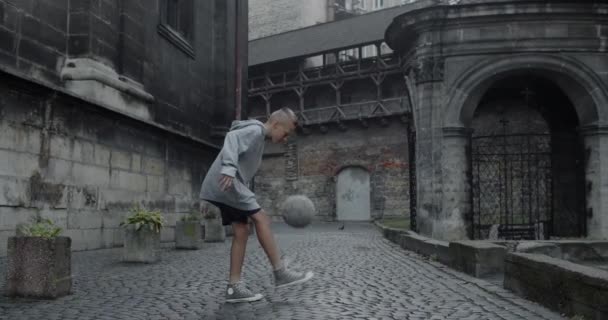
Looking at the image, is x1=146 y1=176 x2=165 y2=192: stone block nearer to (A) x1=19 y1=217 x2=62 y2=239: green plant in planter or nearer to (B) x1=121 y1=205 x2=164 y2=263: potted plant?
(B) x1=121 y1=205 x2=164 y2=263: potted plant

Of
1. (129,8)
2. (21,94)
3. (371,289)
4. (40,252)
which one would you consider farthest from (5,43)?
(371,289)

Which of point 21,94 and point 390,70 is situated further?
point 390,70

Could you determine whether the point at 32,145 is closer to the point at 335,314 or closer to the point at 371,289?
the point at 371,289

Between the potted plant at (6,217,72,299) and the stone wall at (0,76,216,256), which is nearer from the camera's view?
the potted plant at (6,217,72,299)

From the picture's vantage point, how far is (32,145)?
25.4 ft

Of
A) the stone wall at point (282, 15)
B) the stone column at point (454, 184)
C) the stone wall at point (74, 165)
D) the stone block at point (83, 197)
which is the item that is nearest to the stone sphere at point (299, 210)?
the stone wall at point (74, 165)

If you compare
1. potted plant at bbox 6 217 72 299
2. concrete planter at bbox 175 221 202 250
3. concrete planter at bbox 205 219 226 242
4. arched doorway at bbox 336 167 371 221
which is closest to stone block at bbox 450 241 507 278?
potted plant at bbox 6 217 72 299

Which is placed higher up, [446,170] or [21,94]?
[21,94]

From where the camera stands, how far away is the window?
12984 millimetres

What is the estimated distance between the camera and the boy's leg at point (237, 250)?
4496 mm

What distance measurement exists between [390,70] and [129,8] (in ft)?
68.8

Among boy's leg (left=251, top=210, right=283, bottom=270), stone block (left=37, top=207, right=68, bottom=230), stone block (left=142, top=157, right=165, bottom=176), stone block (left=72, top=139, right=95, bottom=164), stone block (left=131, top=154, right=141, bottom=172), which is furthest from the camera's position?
stone block (left=142, top=157, right=165, bottom=176)

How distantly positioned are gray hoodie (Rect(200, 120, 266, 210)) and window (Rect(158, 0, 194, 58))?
340 inches

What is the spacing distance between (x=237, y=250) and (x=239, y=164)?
614 mm
